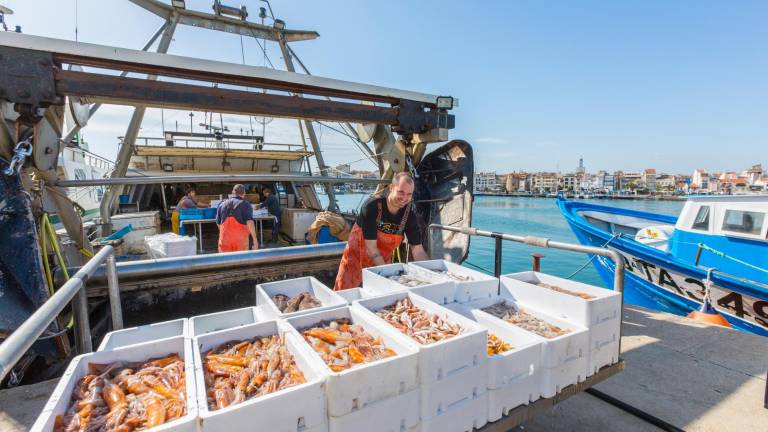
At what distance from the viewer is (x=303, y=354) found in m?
1.56

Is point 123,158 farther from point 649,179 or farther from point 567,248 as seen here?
point 649,179

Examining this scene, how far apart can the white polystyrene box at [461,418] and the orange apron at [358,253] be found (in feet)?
6.33

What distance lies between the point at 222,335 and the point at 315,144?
317 inches

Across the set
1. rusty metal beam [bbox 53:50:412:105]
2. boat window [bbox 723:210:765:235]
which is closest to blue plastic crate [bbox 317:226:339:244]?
rusty metal beam [bbox 53:50:412:105]

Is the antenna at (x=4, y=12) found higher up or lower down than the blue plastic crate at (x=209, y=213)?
higher up

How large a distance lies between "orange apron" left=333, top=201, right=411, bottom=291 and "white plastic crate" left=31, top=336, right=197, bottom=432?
1976 mm

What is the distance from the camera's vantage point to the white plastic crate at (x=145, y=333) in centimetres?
186

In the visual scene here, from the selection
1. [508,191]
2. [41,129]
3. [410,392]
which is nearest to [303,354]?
[410,392]

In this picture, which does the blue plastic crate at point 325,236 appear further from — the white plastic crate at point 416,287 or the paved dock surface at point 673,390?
the paved dock surface at point 673,390

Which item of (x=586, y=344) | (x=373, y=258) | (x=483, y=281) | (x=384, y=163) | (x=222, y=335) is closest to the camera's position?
(x=222, y=335)

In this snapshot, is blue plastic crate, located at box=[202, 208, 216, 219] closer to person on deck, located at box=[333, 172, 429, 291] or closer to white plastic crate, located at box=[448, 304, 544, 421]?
person on deck, located at box=[333, 172, 429, 291]

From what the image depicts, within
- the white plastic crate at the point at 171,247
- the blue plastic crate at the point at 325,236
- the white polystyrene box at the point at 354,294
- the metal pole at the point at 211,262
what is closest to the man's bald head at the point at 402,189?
the white polystyrene box at the point at 354,294

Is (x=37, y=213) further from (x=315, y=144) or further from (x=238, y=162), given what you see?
(x=238, y=162)

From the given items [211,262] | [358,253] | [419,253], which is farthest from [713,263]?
[211,262]
